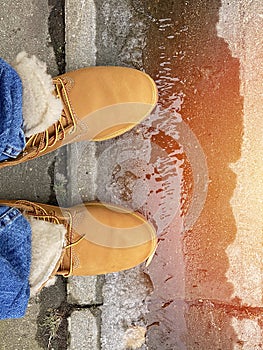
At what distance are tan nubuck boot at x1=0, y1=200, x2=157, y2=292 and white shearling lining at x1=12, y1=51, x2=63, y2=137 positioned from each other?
0.38 meters

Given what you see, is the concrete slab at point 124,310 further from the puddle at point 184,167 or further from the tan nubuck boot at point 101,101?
the tan nubuck boot at point 101,101

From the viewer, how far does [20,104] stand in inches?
55.2

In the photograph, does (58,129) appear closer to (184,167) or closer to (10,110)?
(10,110)

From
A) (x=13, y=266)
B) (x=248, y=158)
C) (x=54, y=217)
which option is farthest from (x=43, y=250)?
(x=248, y=158)

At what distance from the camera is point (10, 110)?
1366mm

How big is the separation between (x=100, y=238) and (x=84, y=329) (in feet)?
1.14

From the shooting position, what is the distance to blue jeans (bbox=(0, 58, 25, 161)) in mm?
1359

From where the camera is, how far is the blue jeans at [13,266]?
1414 millimetres

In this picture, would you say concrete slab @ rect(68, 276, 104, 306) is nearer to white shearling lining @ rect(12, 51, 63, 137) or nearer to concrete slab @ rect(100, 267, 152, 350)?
concrete slab @ rect(100, 267, 152, 350)

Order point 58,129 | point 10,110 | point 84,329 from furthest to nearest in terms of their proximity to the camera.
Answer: point 84,329 < point 58,129 < point 10,110

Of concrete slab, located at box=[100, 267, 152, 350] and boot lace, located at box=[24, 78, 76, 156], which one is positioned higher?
boot lace, located at box=[24, 78, 76, 156]

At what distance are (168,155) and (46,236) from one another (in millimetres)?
586

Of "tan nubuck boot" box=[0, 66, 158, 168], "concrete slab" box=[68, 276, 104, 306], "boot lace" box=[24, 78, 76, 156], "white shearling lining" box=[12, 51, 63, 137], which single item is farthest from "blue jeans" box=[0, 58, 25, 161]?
"concrete slab" box=[68, 276, 104, 306]

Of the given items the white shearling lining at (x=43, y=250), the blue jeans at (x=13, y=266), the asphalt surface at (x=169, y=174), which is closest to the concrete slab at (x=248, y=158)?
the asphalt surface at (x=169, y=174)
